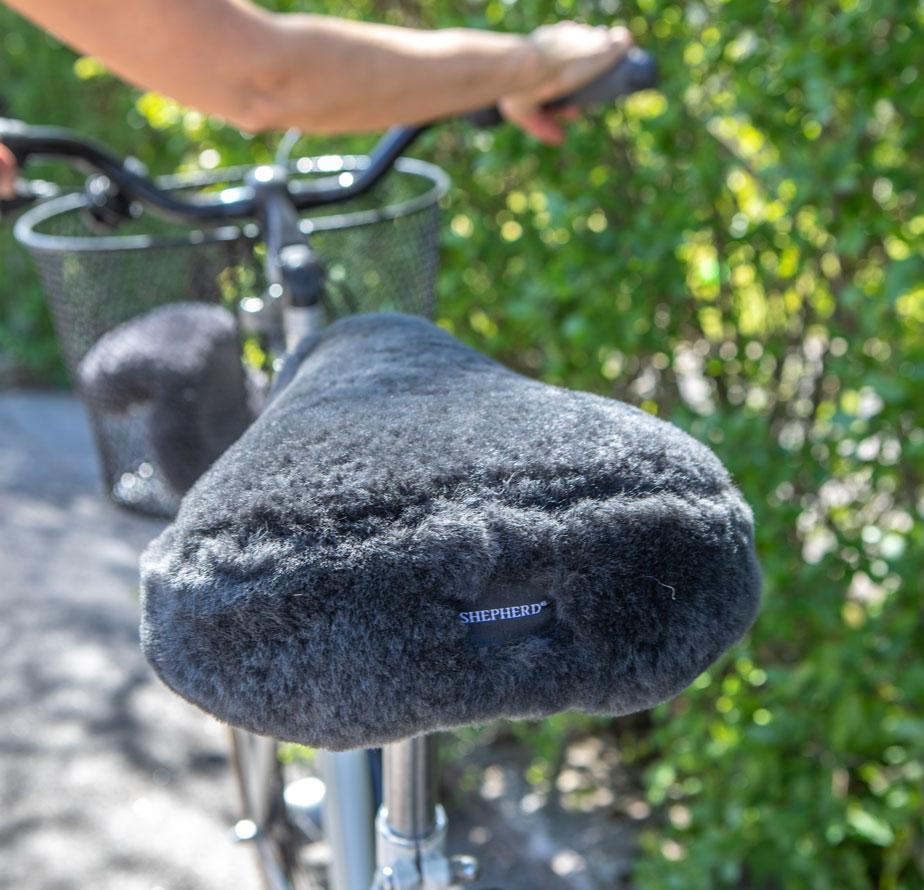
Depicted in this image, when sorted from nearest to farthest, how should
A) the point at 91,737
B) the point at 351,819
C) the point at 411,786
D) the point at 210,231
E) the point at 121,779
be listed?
the point at 411,786
the point at 351,819
the point at 210,231
the point at 121,779
the point at 91,737

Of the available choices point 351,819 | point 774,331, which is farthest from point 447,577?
point 774,331

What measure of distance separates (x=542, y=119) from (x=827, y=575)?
3.25 feet

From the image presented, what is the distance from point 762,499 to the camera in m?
2.20

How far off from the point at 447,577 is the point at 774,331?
5.68 feet

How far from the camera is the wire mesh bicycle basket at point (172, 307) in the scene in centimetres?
177

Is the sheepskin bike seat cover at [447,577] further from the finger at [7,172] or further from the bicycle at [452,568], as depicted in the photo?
the finger at [7,172]

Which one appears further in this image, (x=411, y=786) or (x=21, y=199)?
(x=21, y=199)

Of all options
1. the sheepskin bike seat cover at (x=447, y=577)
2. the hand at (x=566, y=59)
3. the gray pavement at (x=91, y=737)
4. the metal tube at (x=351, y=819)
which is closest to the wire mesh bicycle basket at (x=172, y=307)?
the hand at (x=566, y=59)

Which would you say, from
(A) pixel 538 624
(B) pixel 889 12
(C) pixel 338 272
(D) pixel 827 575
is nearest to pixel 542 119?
(C) pixel 338 272

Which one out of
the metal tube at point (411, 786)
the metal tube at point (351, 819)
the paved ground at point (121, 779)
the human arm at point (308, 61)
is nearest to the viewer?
the metal tube at point (411, 786)

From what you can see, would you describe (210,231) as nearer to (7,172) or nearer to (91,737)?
(7,172)

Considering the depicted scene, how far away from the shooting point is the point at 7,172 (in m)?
1.72

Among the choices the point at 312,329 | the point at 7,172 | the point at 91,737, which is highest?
the point at 7,172

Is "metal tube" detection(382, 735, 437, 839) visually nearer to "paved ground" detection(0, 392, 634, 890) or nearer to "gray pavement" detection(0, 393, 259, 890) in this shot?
"gray pavement" detection(0, 393, 259, 890)
